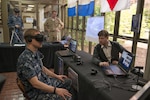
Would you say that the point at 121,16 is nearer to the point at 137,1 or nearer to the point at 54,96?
the point at 137,1

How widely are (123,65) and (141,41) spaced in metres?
1.02

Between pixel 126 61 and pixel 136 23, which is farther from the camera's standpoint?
pixel 136 23

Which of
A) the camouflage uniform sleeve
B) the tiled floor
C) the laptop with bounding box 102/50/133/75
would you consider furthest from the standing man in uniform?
the camouflage uniform sleeve

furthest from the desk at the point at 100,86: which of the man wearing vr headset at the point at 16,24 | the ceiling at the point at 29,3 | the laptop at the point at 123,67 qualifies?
the ceiling at the point at 29,3

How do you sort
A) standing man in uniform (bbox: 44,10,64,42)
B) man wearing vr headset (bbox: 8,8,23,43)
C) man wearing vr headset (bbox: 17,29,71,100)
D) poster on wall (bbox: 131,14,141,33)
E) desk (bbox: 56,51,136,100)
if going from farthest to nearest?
man wearing vr headset (bbox: 8,8,23,43), standing man in uniform (bbox: 44,10,64,42), poster on wall (bbox: 131,14,141,33), man wearing vr headset (bbox: 17,29,71,100), desk (bbox: 56,51,136,100)

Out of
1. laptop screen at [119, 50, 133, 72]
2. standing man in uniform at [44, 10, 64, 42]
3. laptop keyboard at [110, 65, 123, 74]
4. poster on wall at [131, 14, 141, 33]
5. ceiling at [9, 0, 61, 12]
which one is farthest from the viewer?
ceiling at [9, 0, 61, 12]

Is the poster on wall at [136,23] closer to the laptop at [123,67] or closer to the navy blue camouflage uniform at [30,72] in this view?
the laptop at [123,67]

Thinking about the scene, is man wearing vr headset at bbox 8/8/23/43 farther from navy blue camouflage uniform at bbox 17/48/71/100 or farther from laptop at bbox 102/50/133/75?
laptop at bbox 102/50/133/75

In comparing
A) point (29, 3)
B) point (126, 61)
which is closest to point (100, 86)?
point (126, 61)

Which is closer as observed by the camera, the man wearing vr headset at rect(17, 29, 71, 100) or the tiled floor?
the man wearing vr headset at rect(17, 29, 71, 100)

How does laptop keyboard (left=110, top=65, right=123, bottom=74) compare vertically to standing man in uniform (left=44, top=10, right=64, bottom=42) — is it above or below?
below

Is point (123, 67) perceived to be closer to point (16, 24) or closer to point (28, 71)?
point (28, 71)

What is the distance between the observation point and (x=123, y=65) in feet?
5.81

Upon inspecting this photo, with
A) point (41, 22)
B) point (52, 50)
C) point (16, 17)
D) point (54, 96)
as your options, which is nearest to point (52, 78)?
point (54, 96)
